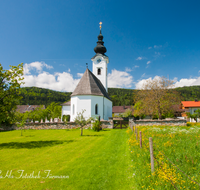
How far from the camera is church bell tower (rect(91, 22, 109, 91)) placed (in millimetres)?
37200

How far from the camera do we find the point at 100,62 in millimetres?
37406

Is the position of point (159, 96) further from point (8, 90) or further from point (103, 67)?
point (8, 90)

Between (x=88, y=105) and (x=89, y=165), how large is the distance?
18.9m

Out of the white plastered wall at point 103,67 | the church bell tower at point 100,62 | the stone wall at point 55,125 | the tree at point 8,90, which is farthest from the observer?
the white plastered wall at point 103,67

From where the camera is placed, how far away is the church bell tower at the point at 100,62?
122ft

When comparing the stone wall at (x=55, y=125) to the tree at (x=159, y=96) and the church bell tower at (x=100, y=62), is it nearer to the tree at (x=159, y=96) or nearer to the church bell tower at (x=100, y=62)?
the tree at (x=159, y=96)

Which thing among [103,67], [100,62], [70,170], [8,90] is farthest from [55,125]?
[100,62]

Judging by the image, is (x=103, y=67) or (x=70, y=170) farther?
(x=103, y=67)

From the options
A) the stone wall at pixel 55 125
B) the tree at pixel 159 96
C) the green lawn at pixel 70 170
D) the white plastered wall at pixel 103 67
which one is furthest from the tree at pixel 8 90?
the white plastered wall at pixel 103 67

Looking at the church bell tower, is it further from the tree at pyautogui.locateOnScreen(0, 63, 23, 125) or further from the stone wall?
the tree at pyautogui.locateOnScreen(0, 63, 23, 125)

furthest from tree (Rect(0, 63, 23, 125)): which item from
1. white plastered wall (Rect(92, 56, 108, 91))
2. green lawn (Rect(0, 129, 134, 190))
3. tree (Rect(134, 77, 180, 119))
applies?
white plastered wall (Rect(92, 56, 108, 91))

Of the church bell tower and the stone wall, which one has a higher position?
the church bell tower

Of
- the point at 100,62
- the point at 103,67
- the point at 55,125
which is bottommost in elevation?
the point at 55,125

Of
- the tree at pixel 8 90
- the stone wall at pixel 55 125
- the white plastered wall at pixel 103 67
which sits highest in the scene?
the white plastered wall at pixel 103 67
